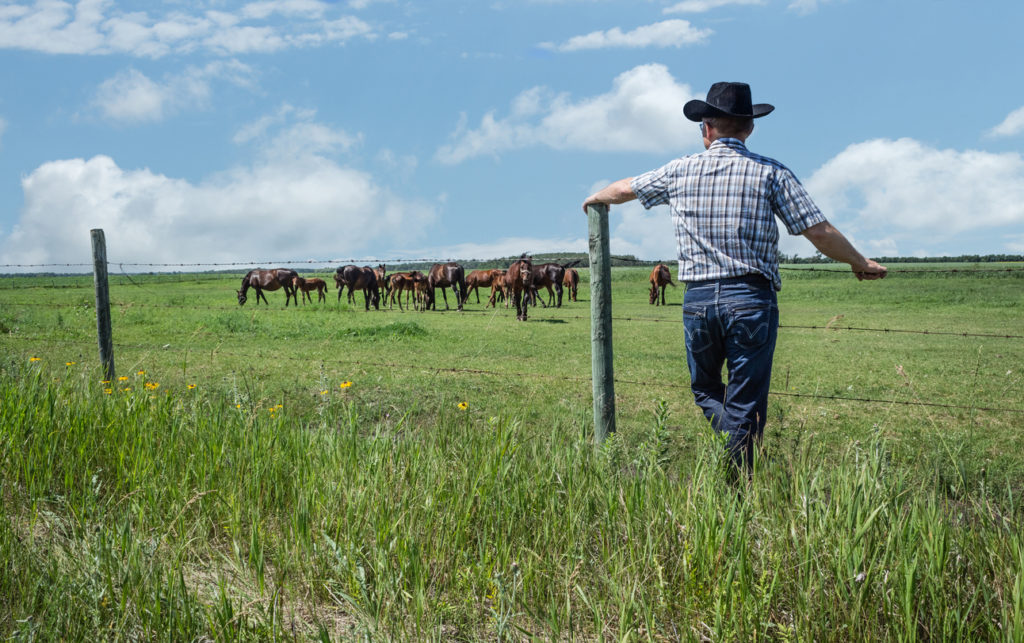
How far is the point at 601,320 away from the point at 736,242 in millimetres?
905

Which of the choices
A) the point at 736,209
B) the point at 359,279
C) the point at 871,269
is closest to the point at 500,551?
the point at 736,209

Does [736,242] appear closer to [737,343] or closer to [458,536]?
[737,343]

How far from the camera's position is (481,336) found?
15.6m

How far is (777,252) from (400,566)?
7.82ft

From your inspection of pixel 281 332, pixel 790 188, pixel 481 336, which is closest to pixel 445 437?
pixel 790 188

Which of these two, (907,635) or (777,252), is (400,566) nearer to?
(907,635)

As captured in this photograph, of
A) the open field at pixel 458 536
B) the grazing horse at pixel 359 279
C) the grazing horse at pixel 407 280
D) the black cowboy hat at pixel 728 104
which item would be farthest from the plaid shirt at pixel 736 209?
the grazing horse at pixel 359 279

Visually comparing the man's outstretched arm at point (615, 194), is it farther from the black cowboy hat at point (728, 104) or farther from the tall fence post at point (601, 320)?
the black cowboy hat at point (728, 104)

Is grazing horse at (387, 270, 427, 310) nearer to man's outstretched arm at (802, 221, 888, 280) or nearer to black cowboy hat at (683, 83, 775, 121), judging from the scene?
black cowboy hat at (683, 83, 775, 121)

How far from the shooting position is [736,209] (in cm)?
363

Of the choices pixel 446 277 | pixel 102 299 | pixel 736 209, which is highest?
pixel 446 277

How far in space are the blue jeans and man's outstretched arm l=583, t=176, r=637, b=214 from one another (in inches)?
24.1

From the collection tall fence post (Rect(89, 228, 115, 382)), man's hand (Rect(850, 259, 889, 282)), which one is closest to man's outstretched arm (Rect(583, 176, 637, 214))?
man's hand (Rect(850, 259, 889, 282))

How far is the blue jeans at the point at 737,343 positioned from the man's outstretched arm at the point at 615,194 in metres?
0.61
